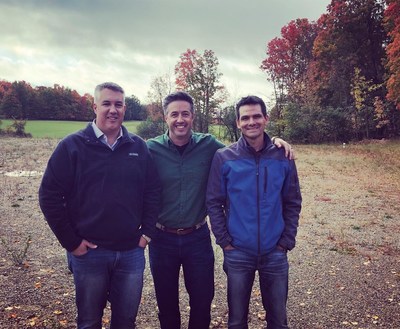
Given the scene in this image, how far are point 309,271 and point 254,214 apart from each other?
3502 millimetres

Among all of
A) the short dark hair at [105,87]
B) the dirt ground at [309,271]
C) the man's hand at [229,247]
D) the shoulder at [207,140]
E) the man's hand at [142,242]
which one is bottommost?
the dirt ground at [309,271]

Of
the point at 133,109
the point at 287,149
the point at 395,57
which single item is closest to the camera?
the point at 287,149

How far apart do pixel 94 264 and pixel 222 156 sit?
1469mm

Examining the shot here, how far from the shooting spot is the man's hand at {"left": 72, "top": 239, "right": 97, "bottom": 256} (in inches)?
112

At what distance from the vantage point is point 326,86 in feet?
114

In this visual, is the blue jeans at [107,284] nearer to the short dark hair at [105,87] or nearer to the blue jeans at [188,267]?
the blue jeans at [188,267]

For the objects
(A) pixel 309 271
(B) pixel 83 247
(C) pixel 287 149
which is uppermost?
(C) pixel 287 149

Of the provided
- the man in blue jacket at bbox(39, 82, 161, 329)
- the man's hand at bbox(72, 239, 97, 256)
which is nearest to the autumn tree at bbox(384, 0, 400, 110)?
the man in blue jacket at bbox(39, 82, 161, 329)

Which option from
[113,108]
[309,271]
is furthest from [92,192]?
[309,271]

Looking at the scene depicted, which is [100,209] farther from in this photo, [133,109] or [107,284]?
[133,109]

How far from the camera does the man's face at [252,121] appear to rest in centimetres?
318

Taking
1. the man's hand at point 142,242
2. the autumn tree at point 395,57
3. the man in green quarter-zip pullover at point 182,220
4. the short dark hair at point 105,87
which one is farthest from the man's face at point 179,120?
the autumn tree at point 395,57

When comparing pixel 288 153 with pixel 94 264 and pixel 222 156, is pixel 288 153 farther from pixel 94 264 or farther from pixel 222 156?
pixel 94 264

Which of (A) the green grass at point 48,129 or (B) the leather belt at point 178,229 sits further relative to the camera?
(A) the green grass at point 48,129
